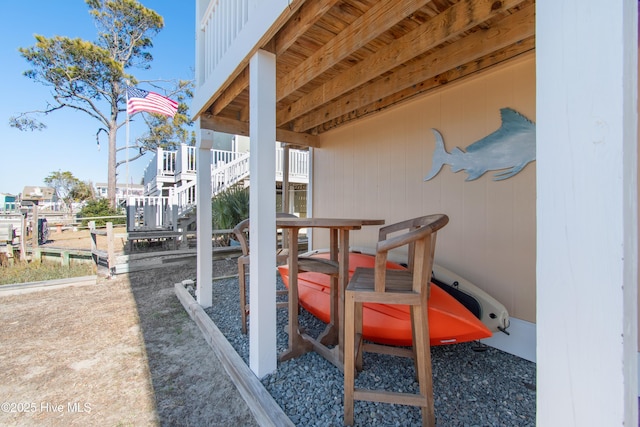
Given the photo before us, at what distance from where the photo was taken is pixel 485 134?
7.90 ft

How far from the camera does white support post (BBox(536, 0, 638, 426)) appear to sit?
0.57m


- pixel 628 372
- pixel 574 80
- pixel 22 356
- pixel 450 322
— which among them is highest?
pixel 574 80

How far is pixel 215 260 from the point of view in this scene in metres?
6.40

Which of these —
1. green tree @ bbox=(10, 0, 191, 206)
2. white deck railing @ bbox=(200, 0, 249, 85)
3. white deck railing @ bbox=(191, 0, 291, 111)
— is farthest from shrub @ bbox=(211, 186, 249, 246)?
green tree @ bbox=(10, 0, 191, 206)

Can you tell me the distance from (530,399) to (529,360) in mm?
602

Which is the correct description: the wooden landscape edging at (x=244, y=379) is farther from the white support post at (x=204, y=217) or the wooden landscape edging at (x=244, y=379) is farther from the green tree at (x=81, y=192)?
the green tree at (x=81, y=192)

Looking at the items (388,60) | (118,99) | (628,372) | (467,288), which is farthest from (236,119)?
(118,99)

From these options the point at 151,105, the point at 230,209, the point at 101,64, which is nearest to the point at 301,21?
the point at 230,209

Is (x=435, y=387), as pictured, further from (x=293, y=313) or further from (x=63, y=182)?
(x=63, y=182)

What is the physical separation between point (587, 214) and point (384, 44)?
6.48ft

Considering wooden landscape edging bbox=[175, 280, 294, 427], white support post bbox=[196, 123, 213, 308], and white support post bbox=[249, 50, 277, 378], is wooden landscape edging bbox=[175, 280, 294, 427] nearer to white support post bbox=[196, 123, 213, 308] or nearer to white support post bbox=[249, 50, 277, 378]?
white support post bbox=[249, 50, 277, 378]

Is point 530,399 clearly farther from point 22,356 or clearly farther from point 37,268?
point 37,268

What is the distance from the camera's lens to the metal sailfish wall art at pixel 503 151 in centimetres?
216

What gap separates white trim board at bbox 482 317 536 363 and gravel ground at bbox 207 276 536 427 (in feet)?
0.17
